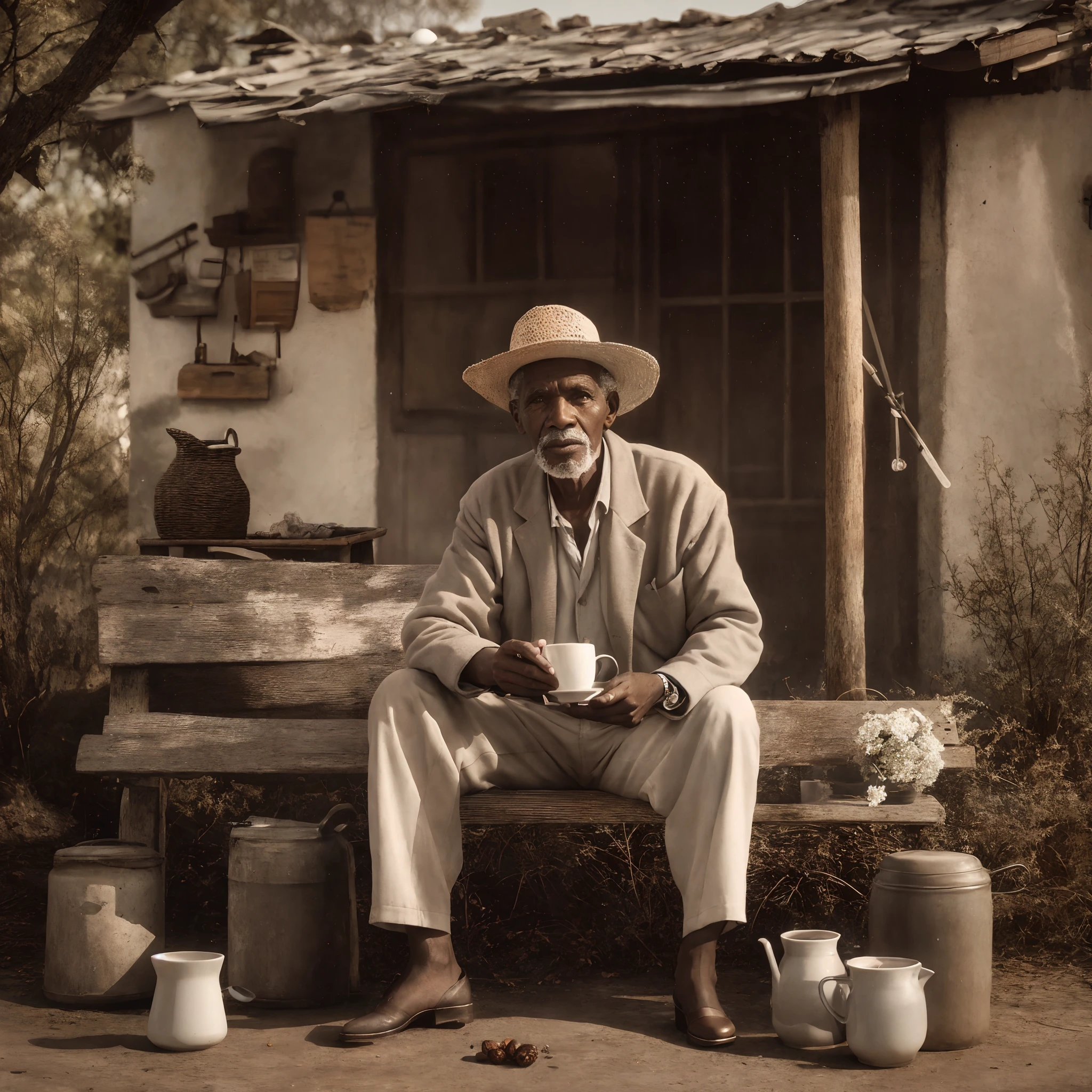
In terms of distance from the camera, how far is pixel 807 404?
7.12 meters

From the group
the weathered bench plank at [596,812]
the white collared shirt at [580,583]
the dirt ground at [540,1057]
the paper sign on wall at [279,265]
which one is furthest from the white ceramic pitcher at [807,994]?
the paper sign on wall at [279,265]

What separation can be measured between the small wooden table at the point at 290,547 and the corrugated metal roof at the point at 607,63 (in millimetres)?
2002

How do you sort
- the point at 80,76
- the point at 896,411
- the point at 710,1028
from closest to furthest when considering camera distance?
the point at 710,1028, the point at 80,76, the point at 896,411

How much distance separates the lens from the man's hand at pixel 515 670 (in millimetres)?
3666

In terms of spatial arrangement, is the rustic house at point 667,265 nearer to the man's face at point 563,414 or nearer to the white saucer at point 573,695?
the man's face at point 563,414

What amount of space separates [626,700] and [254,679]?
2.06 metres

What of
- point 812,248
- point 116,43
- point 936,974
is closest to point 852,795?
point 936,974

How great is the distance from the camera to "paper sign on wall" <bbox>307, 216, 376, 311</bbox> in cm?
731

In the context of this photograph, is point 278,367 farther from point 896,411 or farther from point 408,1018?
point 408,1018

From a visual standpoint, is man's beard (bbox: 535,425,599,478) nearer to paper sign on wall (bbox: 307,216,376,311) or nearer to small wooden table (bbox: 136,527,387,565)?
small wooden table (bbox: 136,527,387,565)

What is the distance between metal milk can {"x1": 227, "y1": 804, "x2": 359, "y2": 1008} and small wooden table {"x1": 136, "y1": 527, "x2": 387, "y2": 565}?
1956 millimetres

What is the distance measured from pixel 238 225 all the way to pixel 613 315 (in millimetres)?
2174

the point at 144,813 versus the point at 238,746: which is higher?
the point at 238,746

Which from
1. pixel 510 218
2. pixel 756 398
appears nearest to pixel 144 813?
pixel 756 398
